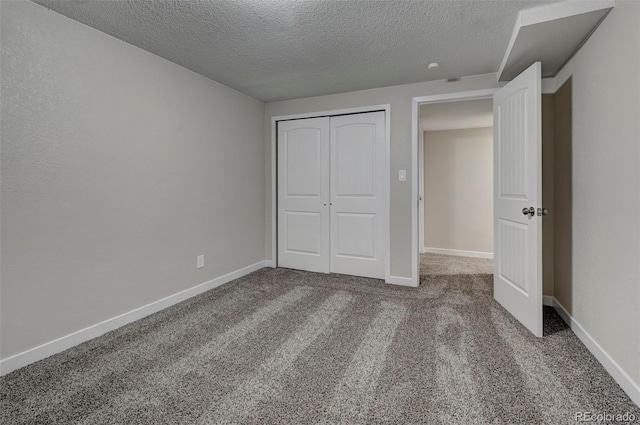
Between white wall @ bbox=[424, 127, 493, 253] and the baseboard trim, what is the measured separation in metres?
2.85

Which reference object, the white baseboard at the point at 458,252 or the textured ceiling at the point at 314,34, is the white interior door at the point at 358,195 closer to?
the textured ceiling at the point at 314,34

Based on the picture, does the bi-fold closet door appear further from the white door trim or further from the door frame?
the white door trim

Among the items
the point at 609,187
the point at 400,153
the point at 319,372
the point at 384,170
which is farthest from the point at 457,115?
the point at 319,372

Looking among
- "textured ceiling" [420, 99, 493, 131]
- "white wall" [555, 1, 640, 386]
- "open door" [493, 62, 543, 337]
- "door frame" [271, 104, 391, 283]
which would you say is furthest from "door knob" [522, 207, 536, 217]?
"textured ceiling" [420, 99, 493, 131]

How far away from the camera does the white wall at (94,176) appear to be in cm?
185

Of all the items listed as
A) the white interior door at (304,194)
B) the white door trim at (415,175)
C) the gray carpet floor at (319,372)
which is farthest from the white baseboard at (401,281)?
the white interior door at (304,194)

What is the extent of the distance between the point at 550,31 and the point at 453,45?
64cm

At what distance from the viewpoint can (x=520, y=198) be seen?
2451 mm

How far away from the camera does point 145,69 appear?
8.44 feet

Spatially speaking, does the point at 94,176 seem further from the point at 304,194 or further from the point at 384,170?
the point at 384,170

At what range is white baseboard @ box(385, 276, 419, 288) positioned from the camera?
3.45 metres

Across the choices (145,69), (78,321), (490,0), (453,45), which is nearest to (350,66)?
(453,45)

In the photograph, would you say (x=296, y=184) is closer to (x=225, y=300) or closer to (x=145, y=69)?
(x=225, y=300)

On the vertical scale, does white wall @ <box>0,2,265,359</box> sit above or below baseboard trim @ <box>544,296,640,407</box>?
above
